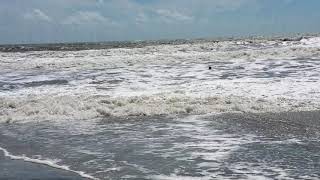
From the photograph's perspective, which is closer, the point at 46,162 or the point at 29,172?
the point at 29,172

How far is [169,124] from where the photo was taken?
10.8m

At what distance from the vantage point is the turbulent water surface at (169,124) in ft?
23.7

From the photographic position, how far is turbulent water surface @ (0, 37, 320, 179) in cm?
722

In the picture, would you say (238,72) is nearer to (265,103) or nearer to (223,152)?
(265,103)

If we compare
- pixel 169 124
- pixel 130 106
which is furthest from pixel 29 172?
pixel 130 106

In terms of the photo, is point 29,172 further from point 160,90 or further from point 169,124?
point 160,90

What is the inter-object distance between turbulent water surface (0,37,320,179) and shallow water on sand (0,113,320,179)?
0.6 inches

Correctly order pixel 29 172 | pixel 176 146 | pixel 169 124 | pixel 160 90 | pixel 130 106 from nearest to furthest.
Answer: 1. pixel 29 172
2. pixel 176 146
3. pixel 169 124
4. pixel 130 106
5. pixel 160 90

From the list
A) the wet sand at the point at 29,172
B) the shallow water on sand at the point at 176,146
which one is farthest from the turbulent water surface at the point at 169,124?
the wet sand at the point at 29,172

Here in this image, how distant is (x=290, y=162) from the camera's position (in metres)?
7.17

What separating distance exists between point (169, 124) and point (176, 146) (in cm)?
228

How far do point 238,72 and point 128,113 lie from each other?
1002 centimetres

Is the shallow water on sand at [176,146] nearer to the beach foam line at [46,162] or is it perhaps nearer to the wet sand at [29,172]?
the beach foam line at [46,162]

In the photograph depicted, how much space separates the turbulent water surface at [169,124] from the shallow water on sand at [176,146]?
16mm
